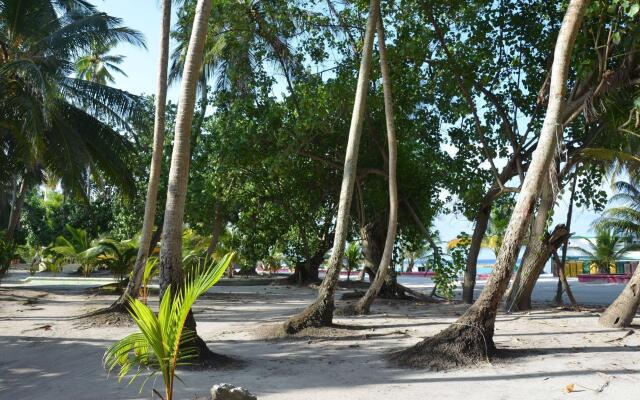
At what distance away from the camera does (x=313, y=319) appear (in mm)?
9539

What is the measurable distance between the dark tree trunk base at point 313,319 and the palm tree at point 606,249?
Answer: 28229 mm

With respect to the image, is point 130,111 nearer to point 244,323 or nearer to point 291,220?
point 291,220

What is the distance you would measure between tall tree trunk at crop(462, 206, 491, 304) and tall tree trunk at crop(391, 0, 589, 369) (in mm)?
7477

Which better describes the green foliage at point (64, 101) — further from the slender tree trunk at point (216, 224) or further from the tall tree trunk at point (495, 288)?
the tall tree trunk at point (495, 288)

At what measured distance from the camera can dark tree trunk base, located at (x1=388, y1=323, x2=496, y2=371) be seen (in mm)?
7027

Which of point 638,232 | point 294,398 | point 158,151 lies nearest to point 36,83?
point 158,151

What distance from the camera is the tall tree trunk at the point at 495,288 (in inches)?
281

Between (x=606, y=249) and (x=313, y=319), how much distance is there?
3071cm

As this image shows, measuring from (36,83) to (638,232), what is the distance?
89.6 ft

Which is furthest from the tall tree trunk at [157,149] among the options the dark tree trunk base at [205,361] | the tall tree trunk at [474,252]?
the tall tree trunk at [474,252]

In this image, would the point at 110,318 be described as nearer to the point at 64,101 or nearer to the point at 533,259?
the point at 533,259

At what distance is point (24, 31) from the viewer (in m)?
17.1

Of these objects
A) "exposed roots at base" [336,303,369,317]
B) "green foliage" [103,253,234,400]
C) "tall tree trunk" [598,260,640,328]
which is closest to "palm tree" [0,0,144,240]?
"exposed roots at base" [336,303,369,317]

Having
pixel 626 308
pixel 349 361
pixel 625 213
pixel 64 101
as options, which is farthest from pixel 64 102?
pixel 625 213
